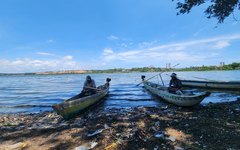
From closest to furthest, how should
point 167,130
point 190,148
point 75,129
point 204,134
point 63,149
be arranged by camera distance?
point 190,148
point 63,149
point 204,134
point 167,130
point 75,129

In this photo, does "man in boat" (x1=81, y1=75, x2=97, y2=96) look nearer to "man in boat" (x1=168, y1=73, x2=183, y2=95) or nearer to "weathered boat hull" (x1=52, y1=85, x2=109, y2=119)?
"weathered boat hull" (x1=52, y1=85, x2=109, y2=119)

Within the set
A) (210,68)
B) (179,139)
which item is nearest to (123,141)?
(179,139)

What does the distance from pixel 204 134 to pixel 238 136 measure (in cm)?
103

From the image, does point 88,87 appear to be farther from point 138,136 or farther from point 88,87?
point 138,136

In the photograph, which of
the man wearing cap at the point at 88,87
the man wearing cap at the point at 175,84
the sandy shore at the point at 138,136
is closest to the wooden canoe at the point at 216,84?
the man wearing cap at the point at 175,84

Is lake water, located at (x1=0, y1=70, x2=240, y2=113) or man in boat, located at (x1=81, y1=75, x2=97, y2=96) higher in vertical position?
man in boat, located at (x1=81, y1=75, x2=97, y2=96)

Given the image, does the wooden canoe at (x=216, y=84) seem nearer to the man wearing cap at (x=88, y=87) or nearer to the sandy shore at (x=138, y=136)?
the man wearing cap at (x=88, y=87)

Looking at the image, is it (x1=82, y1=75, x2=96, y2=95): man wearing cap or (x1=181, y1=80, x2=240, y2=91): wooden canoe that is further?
(x1=181, y1=80, x2=240, y2=91): wooden canoe

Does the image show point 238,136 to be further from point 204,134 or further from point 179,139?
point 179,139

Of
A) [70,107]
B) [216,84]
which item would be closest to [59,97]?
[70,107]

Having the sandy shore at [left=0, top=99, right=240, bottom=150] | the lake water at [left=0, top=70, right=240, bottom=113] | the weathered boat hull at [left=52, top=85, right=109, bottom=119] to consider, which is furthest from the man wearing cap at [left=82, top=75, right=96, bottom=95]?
the sandy shore at [left=0, top=99, right=240, bottom=150]

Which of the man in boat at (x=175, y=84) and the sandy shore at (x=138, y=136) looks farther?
the man in boat at (x=175, y=84)

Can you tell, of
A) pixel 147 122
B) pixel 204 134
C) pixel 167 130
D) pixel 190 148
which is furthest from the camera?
pixel 147 122

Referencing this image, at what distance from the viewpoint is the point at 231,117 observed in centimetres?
1081
